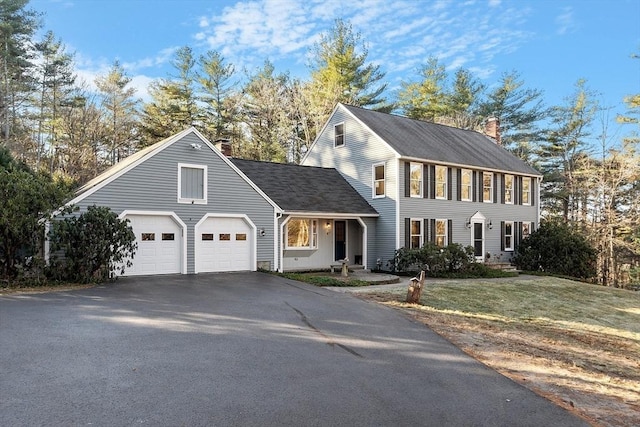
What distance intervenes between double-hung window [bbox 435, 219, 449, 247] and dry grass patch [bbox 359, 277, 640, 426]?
3.97m

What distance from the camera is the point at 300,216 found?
17672 mm

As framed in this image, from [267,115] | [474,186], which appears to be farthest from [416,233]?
[267,115]

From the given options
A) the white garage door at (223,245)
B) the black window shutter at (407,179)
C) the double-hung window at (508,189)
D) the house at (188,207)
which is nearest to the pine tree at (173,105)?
the house at (188,207)

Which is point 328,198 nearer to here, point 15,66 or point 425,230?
point 425,230

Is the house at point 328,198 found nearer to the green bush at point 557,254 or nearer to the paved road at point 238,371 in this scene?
the green bush at point 557,254

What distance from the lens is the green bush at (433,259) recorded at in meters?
17.5

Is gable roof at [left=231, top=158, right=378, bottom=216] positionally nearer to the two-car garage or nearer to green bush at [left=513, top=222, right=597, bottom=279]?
the two-car garage

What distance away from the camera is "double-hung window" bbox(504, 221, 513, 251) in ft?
74.8

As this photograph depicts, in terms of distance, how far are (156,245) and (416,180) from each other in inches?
449

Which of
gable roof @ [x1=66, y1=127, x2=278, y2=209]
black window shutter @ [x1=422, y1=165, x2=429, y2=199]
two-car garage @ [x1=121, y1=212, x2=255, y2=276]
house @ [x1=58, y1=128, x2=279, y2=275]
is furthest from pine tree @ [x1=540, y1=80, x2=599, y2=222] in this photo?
two-car garage @ [x1=121, y1=212, x2=255, y2=276]

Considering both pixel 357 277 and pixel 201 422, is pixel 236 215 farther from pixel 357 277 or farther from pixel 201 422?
pixel 201 422

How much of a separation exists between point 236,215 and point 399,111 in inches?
858

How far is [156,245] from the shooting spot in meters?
14.5

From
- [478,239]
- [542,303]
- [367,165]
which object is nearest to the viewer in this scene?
[542,303]
